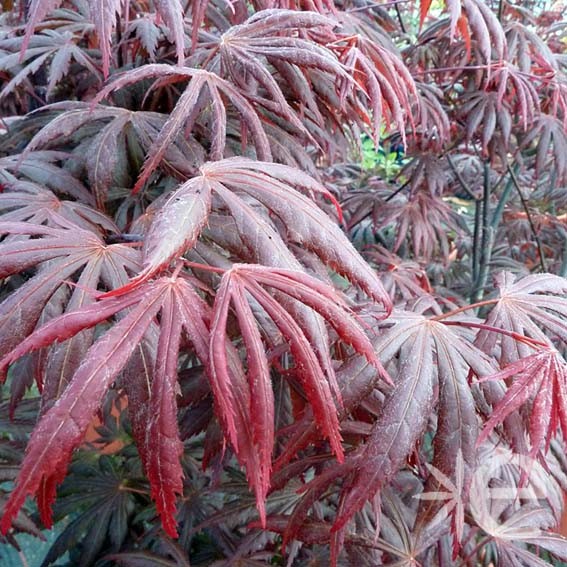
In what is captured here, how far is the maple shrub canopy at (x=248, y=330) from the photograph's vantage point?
0.46 meters

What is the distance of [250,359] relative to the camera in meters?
0.45

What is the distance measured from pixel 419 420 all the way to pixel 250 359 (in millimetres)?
202

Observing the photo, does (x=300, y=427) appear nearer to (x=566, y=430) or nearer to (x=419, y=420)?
(x=419, y=420)

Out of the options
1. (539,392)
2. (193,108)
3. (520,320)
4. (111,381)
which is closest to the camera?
(111,381)

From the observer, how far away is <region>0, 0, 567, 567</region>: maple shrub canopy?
0.46m

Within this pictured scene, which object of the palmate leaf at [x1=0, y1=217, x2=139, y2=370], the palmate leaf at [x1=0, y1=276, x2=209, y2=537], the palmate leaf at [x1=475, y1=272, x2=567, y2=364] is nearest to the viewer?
the palmate leaf at [x1=0, y1=276, x2=209, y2=537]

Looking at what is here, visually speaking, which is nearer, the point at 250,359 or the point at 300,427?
the point at 250,359

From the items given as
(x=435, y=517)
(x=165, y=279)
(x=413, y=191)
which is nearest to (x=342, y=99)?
(x=165, y=279)

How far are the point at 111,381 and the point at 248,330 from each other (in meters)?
A: 0.11

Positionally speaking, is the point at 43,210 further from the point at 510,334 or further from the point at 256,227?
the point at 510,334

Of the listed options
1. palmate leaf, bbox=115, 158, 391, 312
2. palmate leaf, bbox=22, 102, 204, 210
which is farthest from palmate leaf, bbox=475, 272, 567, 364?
palmate leaf, bbox=22, 102, 204, 210

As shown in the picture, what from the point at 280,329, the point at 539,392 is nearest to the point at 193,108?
the point at 280,329

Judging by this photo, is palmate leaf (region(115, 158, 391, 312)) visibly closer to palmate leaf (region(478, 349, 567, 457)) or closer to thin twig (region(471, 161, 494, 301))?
palmate leaf (region(478, 349, 567, 457))

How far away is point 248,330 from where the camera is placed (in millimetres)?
452
